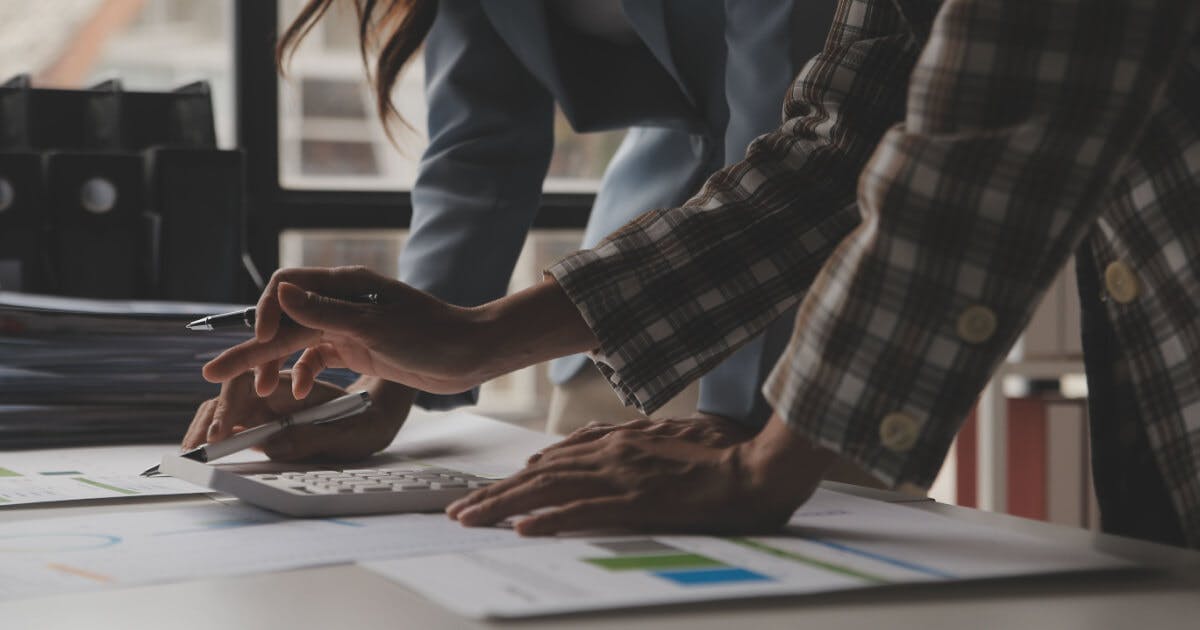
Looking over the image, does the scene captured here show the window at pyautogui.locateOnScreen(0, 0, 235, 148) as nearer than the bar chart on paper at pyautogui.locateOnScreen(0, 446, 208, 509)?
No

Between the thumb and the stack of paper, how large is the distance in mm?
329

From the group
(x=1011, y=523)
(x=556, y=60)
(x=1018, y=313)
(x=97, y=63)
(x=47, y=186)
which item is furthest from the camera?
(x=97, y=63)

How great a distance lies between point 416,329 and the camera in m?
0.85

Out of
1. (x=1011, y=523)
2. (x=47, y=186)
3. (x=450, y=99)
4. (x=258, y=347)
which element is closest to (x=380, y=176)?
(x=47, y=186)

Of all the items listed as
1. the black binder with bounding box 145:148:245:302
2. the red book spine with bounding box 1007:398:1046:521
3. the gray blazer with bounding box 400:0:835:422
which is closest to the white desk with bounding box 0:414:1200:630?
the gray blazer with bounding box 400:0:835:422

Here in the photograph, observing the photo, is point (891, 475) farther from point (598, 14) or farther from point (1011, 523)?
point (598, 14)

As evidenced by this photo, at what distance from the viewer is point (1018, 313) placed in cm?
61

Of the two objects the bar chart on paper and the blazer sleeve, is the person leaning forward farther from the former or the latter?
the blazer sleeve

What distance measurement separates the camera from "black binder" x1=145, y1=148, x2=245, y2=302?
1.55 metres

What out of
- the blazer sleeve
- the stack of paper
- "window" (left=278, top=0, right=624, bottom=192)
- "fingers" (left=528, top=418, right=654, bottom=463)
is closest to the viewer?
"fingers" (left=528, top=418, right=654, bottom=463)

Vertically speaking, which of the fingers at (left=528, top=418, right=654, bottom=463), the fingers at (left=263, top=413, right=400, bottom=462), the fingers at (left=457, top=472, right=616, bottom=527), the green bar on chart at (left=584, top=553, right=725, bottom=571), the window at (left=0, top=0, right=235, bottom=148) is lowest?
the fingers at (left=263, top=413, right=400, bottom=462)

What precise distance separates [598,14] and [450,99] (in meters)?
0.17

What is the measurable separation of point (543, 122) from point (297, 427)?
484 mm

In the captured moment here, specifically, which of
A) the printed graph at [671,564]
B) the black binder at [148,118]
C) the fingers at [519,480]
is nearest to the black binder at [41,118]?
the black binder at [148,118]
